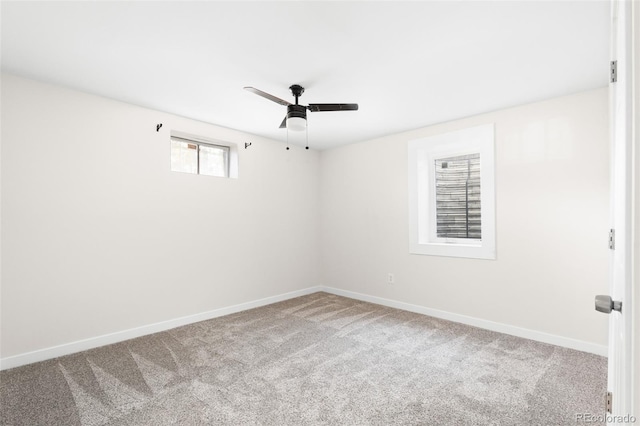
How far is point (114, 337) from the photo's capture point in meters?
2.98

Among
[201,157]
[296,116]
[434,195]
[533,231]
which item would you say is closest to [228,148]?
[201,157]

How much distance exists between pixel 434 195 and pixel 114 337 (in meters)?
3.98

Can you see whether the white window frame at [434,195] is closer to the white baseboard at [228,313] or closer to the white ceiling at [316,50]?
the white ceiling at [316,50]

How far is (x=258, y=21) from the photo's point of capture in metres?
→ 1.85

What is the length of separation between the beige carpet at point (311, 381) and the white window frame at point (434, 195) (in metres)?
0.92

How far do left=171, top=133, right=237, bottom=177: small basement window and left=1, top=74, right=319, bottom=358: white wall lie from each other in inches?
6.9

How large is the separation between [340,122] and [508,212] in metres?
2.11

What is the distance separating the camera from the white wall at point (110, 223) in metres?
2.54

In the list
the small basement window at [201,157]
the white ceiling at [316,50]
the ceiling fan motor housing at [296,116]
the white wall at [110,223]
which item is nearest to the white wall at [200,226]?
the white wall at [110,223]

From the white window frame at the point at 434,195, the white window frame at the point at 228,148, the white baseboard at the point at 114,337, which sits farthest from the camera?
the white window frame at the point at 228,148

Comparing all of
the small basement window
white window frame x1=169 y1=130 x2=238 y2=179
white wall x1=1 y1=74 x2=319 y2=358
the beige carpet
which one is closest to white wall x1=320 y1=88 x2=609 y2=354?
the beige carpet

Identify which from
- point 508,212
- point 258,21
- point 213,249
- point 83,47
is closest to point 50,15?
point 83,47

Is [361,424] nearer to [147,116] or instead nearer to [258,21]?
[258,21]

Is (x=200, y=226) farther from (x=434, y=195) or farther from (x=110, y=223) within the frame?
(x=434, y=195)
